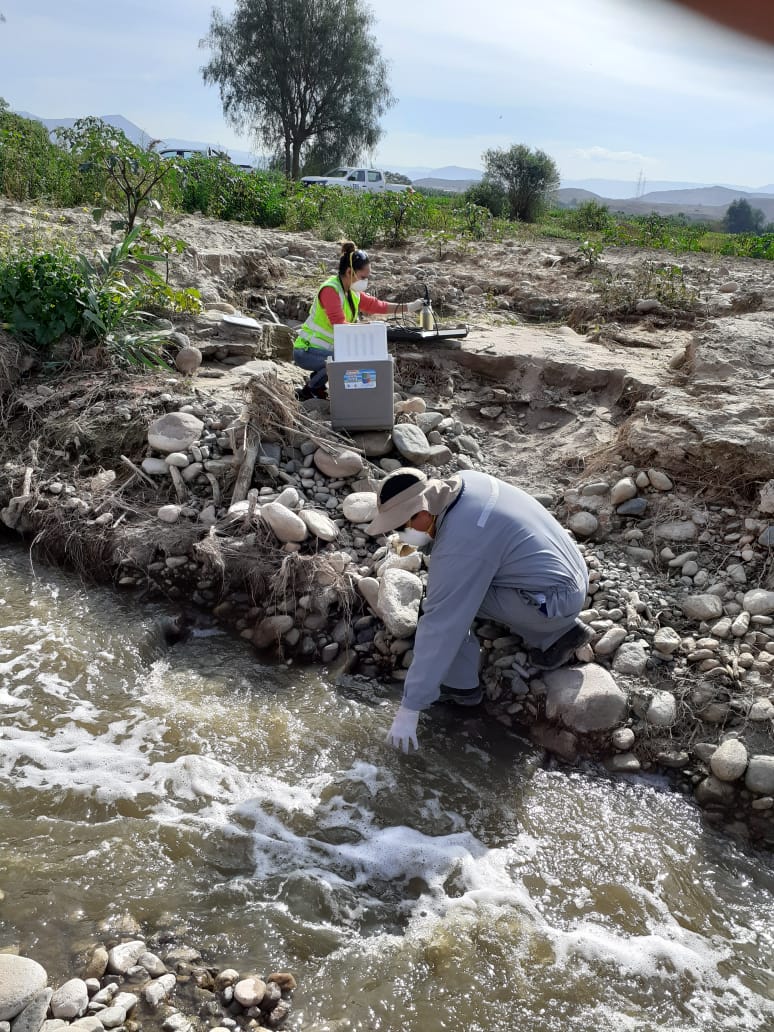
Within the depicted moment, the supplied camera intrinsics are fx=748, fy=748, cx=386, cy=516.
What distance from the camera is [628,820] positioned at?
296cm

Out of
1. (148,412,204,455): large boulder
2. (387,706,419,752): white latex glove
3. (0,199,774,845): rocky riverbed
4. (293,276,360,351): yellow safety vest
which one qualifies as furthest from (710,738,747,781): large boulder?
(293,276,360,351): yellow safety vest

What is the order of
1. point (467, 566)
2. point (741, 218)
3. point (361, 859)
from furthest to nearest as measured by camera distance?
point (741, 218) < point (467, 566) < point (361, 859)

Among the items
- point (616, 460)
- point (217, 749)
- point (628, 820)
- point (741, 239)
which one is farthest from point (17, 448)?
point (741, 239)

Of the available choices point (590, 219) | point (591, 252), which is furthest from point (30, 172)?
point (590, 219)

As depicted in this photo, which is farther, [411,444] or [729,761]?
[411,444]

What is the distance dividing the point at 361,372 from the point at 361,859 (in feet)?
9.00

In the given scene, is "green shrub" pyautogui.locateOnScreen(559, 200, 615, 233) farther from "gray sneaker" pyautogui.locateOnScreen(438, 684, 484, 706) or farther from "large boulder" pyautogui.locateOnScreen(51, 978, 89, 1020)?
"large boulder" pyautogui.locateOnScreen(51, 978, 89, 1020)

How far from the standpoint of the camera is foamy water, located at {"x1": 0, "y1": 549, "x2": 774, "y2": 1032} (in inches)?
91.8

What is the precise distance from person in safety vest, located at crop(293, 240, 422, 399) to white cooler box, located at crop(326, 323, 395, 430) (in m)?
0.57

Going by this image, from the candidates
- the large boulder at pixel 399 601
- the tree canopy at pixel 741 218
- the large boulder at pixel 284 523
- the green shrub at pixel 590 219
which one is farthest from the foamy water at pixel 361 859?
the tree canopy at pixel 741 218

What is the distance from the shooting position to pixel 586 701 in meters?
3.22

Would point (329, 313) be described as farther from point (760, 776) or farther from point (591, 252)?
point (591, 252)

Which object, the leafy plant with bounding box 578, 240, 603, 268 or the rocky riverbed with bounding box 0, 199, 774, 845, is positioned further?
the leafy plant with bounding box 578, 240, 603, 268

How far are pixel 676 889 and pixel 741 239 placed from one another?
12.2 metres
